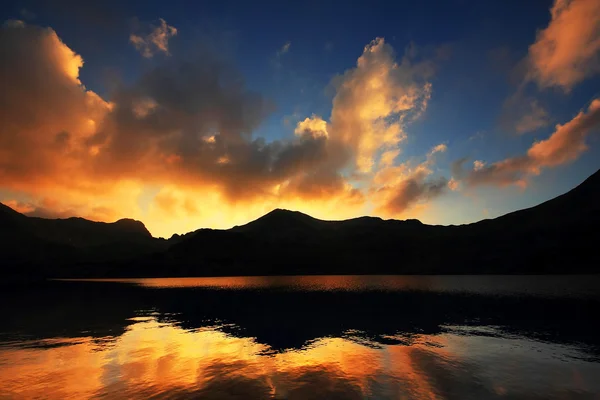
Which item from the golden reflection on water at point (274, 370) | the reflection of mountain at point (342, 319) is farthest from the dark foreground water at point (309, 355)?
the reflection of mountain at point (342, 319)

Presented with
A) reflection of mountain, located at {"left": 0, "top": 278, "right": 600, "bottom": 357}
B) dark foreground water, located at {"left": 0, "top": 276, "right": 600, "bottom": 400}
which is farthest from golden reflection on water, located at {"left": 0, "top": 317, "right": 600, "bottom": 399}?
reflection of mountain, located at {"left": 0, "top": 278, "right": 600, "bottom": 357}

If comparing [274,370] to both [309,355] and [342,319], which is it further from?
[342,319]

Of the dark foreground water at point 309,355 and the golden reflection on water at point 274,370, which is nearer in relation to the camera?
the golden reflection on water at point 274,370

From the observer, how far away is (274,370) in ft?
108

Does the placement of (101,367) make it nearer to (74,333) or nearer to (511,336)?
(74,333)

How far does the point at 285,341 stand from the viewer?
46500 mm

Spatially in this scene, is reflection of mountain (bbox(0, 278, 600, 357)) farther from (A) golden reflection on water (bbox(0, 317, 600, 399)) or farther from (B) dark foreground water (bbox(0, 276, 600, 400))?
(A) golden reflection on water (bbox(0, 317, 600, 399))

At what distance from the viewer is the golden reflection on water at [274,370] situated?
27156 millimetres

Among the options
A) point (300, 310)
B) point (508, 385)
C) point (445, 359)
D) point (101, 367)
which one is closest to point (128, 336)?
→ point (101, 367)

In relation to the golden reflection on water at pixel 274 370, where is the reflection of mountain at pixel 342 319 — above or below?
above

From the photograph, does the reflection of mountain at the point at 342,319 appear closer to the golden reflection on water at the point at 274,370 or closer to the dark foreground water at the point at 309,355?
the dark foreground water at the point at 309,355

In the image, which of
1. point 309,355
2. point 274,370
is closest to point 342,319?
point 309,355

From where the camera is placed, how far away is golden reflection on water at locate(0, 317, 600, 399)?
27156mm

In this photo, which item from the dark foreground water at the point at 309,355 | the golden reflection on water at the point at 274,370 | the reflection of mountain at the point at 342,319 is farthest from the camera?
the reflection of mountain at the point at 342,319
